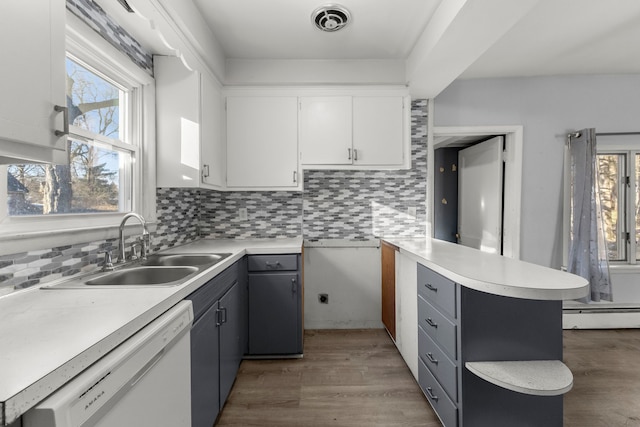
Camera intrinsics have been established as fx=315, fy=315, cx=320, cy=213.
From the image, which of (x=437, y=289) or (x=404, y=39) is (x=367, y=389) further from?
(x=404, y=39)

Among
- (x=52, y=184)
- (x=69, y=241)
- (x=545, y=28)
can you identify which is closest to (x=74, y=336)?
(x=69, y=241)

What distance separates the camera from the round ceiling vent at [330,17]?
6.59 ft

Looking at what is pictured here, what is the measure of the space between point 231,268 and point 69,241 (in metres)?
0.83

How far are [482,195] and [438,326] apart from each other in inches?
89.8

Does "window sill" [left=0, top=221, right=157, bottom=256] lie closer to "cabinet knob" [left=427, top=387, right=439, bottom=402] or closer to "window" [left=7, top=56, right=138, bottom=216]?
"window" [left=7, top=56, right=138, bottom=216]

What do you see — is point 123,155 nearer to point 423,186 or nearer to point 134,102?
point 134,102

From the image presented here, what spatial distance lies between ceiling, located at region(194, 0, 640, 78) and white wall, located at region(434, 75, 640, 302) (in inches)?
4.5

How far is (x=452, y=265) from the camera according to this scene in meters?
1.59

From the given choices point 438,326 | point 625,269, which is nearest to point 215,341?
point 438,326

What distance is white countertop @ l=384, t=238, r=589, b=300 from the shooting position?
118 centimetres

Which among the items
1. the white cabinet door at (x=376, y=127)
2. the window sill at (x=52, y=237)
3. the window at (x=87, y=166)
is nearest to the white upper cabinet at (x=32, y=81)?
the window sill at (x=52, y=237)

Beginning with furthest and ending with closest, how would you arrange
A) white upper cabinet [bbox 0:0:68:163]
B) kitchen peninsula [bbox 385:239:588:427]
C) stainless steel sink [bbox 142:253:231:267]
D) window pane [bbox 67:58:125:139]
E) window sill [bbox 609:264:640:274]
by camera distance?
window sill [bbox 609:264:640:274] → stainless steel sink [bbox 142:253:231:267] → window pane [bbox 67:58:125:139] → kitchen peninsula [bbox 385:239:588:427] → white upper cabinet [bbox 0:0:68:163]

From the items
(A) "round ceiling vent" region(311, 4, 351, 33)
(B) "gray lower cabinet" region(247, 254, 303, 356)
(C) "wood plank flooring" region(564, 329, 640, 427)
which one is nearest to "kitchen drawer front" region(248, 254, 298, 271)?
(B) "gray lower cabinet" region(247, 254, 303, 356)

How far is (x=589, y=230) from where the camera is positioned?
2.79m
